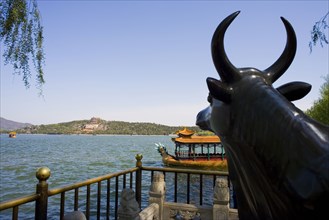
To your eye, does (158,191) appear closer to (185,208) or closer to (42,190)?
(185,208)

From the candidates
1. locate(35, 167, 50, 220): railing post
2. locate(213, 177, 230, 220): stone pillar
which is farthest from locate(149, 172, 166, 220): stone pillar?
locate(35, 167, 50, 220): railing post

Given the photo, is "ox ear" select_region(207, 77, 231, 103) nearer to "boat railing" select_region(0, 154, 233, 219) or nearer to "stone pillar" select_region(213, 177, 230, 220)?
"boat railing" select_region(0, 154, 233, 219)

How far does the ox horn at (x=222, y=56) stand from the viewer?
1453 mm

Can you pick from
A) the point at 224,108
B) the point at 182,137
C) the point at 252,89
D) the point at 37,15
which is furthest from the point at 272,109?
the point at 182,137

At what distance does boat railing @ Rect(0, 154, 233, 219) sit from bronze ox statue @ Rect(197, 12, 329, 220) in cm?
172

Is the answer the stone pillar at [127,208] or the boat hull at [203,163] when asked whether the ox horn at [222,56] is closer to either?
the stone pillar at [127,208]

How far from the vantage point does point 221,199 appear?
438cm

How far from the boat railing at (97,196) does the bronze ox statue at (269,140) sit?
1721 mm

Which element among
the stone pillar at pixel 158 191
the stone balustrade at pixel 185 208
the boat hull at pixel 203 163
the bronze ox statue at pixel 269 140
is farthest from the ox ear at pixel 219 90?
the boat hull at pixel 203 163

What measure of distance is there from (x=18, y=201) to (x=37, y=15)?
9.17ft

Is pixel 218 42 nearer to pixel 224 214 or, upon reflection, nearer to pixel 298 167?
pixel 298 167

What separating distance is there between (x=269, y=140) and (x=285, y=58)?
608mm

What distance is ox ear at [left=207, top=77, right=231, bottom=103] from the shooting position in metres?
1.49

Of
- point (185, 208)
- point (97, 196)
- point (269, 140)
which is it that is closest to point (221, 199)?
point (185, 208)
